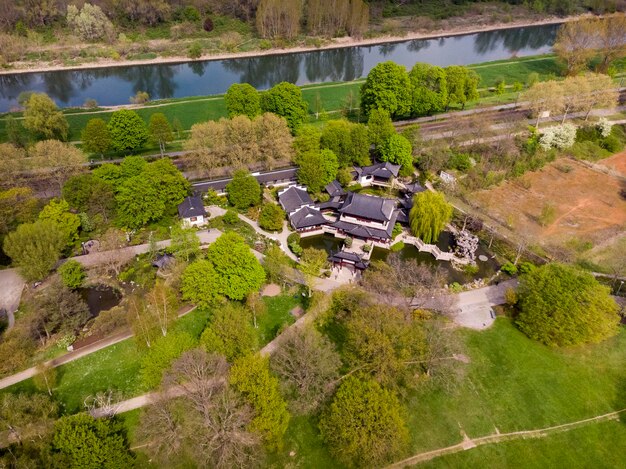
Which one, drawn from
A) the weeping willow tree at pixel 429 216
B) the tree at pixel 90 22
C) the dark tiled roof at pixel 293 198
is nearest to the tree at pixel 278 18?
the tree at pixel 90 22

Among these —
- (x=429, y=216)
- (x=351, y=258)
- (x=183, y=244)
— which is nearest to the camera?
(x=183, y=244)

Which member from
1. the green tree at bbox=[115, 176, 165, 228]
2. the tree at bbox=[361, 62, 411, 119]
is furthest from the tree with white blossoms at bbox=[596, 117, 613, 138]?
the green tree at bbox=[115, 176, 165, 228]

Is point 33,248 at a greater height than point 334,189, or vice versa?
point 33,248

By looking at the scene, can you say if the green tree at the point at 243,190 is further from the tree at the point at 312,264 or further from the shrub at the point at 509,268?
the shrub at the point at 509,268

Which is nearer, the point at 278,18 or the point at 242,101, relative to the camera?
the point at 242,101

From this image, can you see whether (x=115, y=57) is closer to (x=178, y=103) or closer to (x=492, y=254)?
(x=178, y=103)

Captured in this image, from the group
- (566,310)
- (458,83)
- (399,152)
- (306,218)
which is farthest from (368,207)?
(458,83)

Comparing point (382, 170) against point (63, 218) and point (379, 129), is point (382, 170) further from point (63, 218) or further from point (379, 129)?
point (63, 218)
